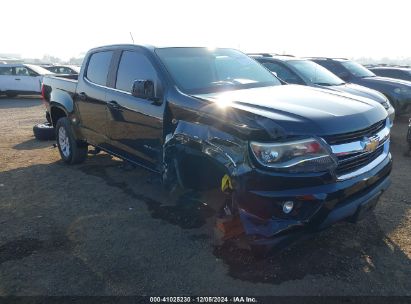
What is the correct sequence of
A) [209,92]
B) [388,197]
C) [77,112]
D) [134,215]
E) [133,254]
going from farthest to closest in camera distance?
[77,112] → [388,197] → [134,215] → [209,92] → [133,254]

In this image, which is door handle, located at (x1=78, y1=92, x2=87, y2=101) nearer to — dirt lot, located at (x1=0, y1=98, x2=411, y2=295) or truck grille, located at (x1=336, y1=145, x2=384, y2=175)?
dirt lot, located at (x1=0, y1=98, x2=411, y2=295)

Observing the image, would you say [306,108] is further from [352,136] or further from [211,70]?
[211,70]

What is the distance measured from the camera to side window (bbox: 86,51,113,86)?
492 centimetres

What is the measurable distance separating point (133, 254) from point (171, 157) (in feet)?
3.21

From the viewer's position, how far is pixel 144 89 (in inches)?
147

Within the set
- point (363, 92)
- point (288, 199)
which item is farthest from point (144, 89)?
point (363, 92)

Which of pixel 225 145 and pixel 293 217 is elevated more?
pixel 225 145

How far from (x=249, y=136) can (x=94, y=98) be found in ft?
9.76

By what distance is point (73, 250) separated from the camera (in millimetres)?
3520

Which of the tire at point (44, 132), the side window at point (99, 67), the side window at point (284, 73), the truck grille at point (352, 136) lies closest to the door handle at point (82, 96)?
the side window at point (99, 67)

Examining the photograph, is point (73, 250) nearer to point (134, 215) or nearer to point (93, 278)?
point (93, 278)

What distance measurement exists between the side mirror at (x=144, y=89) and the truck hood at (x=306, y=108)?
0.55 m

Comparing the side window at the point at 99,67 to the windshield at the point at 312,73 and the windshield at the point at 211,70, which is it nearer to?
the windshield at the point at 211,70

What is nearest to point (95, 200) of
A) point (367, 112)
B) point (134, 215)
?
point (134, 215)
